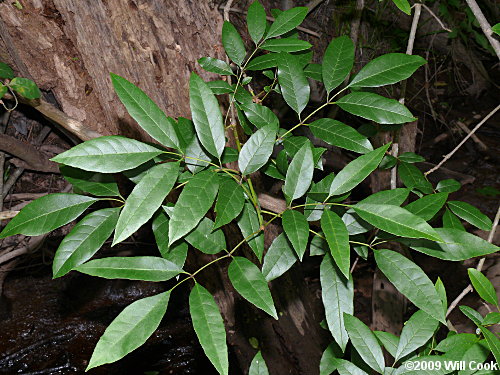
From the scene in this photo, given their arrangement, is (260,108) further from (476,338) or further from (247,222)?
(476,338)

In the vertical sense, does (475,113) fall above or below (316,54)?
below

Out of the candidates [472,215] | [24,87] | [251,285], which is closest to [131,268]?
[251,285]

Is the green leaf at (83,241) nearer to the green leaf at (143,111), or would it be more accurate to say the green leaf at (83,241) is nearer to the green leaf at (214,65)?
the green leaf at (143,111)

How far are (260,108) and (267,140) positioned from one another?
0.23 metres

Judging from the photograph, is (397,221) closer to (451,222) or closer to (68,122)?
(451,222)

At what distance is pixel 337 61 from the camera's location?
1069 millimetres

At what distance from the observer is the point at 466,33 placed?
335 centimetres

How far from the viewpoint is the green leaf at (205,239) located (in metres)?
0.90

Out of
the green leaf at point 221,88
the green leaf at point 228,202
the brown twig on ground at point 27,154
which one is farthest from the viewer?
the brown twig on ground at point 27,154

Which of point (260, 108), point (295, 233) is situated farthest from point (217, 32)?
point (295, 233)

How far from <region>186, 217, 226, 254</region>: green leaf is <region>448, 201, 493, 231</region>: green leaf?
Answer: 799 millimetres

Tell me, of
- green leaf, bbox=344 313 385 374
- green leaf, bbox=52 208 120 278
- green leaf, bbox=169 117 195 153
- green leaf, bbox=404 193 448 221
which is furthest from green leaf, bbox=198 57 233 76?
green leaf, bbox=344 313 385 374

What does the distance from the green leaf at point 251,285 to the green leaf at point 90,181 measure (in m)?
0.32

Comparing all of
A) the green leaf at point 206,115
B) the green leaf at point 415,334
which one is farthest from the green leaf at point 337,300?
the green leaf at point 206,115
